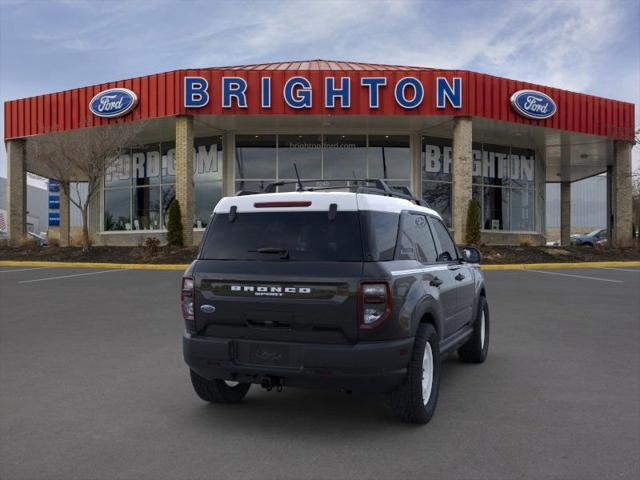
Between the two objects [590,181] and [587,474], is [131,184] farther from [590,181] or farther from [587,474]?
[590,181]

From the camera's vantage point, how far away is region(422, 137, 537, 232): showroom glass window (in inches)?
1014

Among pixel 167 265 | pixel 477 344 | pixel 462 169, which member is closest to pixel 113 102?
pixel 167 265

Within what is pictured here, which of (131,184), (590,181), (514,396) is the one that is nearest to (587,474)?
(514,396)

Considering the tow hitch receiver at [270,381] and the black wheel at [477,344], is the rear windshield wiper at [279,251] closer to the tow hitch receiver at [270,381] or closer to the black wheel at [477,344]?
the tow hitch receiver at [270,381]

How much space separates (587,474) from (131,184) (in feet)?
87.4

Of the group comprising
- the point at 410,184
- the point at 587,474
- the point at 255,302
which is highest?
the point at 410,184

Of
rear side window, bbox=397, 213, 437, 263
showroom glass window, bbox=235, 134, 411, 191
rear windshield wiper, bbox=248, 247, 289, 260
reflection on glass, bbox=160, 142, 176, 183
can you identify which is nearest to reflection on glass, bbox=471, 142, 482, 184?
showroom glass window, bbox=235, 134, 411, 191

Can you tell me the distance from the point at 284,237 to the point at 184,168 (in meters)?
18.2

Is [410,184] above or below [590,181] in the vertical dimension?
below

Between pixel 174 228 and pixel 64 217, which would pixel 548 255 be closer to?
pixel 174 228

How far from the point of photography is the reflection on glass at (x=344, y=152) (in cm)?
2489

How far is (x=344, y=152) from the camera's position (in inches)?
981

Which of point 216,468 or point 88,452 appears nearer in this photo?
point 216,468

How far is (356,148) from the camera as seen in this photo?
24922 millimetres
